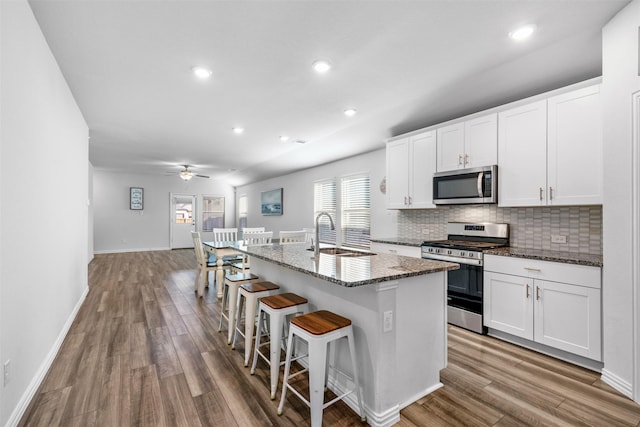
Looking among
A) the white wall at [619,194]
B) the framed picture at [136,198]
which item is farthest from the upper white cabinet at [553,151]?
the framed picture at [136,198]

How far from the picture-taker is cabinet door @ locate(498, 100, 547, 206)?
270cm

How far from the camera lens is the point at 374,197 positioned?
503 cm

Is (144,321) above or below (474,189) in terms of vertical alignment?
below

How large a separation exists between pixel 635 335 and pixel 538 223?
4.34 feet

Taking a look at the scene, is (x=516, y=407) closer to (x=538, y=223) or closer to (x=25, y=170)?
(x=538, y=223)

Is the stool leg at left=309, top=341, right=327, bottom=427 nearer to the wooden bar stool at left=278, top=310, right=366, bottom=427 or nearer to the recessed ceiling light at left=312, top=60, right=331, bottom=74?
the wooden bar stool at left=278, top=310, right=366, bottom=427

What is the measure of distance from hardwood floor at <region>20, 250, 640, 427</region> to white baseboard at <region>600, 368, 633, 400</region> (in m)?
0.04

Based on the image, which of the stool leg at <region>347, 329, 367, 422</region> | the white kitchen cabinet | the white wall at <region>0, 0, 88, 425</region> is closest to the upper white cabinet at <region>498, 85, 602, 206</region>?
the white kitchen cabinet

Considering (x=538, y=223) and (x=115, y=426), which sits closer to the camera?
(x=115, y=426)

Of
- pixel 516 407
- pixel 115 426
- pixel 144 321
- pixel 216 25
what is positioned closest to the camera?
pixel 115 426

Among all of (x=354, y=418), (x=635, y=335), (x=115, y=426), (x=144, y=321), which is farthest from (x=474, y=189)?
(x=144, y=321)

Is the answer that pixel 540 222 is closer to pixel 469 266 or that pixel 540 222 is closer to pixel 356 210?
pixel 469 266

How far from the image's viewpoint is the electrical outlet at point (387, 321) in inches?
67.4

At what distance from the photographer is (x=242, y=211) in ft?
35.4
